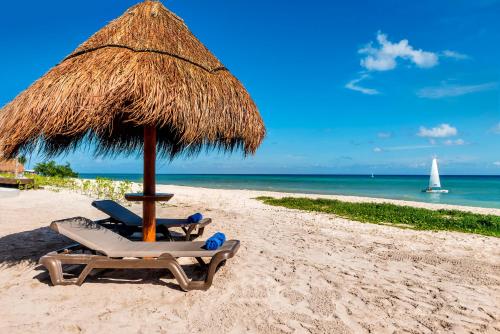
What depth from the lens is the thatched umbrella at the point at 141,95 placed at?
3.36 m

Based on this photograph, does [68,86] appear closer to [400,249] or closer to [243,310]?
[243,310]

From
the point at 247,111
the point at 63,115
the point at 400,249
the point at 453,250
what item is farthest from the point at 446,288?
the point at 63,115

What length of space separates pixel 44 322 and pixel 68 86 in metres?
2.11

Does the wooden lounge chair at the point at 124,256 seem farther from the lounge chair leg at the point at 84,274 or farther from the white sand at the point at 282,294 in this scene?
the white sand at the point at 282,294

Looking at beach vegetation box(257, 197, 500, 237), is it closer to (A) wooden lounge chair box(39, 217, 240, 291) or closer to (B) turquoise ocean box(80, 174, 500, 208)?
(A) wooden lounge chair box(39, 217, 240, 291)

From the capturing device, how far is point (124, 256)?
3.50 metres

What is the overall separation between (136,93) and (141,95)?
Result: 5 centimetres

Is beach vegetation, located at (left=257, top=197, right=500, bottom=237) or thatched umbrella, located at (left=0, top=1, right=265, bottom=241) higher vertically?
thatched umbrella, located at (left=0, top=1, right=265, bottom=241)

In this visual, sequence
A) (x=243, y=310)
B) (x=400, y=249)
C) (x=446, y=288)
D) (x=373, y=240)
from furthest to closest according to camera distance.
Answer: (x=373, y=240) → (x=400, y=249) → (x=446, y=288) → (x=243, y=310)

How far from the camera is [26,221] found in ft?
23.6

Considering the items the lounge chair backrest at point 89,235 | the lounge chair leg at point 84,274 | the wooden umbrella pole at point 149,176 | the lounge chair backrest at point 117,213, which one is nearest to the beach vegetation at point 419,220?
the lounge chair backrest at point 117,213

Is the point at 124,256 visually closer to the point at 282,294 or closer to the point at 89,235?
the point at 89,235

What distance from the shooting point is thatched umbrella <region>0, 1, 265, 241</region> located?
3.36 m

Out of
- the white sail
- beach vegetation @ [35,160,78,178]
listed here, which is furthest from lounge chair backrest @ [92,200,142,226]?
the white sail
